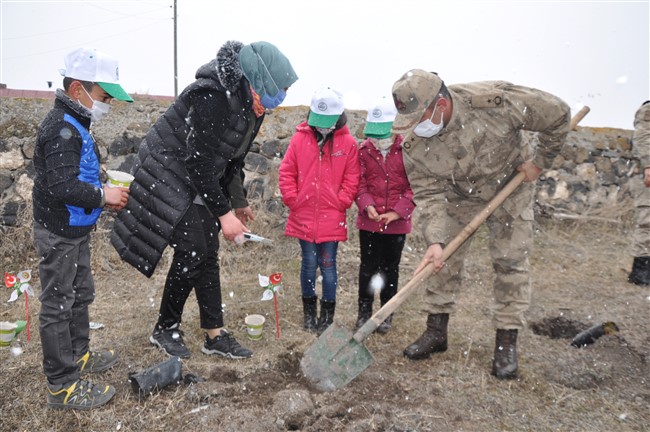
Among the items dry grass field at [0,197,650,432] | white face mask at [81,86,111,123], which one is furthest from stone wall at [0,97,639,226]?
white face mask at [81,86,111,123]

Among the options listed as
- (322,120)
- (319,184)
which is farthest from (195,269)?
(322,120)

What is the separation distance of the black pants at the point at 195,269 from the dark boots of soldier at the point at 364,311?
3.79 feet

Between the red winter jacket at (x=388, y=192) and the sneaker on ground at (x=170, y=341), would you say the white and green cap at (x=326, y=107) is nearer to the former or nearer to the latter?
the red winter jacket at (x=388, y=192)

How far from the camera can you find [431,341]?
11.6 feet

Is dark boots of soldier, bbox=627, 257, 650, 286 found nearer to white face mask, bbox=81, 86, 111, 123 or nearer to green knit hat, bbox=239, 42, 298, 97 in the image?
green knit hat, bbox=239, 42, 298, 97

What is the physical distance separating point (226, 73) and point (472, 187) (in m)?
1.78

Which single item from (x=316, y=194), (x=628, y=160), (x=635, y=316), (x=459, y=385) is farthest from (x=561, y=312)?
(x=628, y=160)

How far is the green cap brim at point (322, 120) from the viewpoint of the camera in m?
3.62

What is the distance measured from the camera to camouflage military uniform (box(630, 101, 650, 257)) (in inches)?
199

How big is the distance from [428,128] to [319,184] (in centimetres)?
102

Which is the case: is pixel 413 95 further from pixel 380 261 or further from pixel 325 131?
pixel 380 261

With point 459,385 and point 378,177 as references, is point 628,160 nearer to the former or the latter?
point 378,177

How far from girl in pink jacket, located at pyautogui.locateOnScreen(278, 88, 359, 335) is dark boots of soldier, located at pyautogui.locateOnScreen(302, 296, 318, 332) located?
0.25ft

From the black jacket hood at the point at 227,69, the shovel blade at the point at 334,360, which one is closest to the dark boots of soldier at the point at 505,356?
the shovel blade at the point at 334,360
